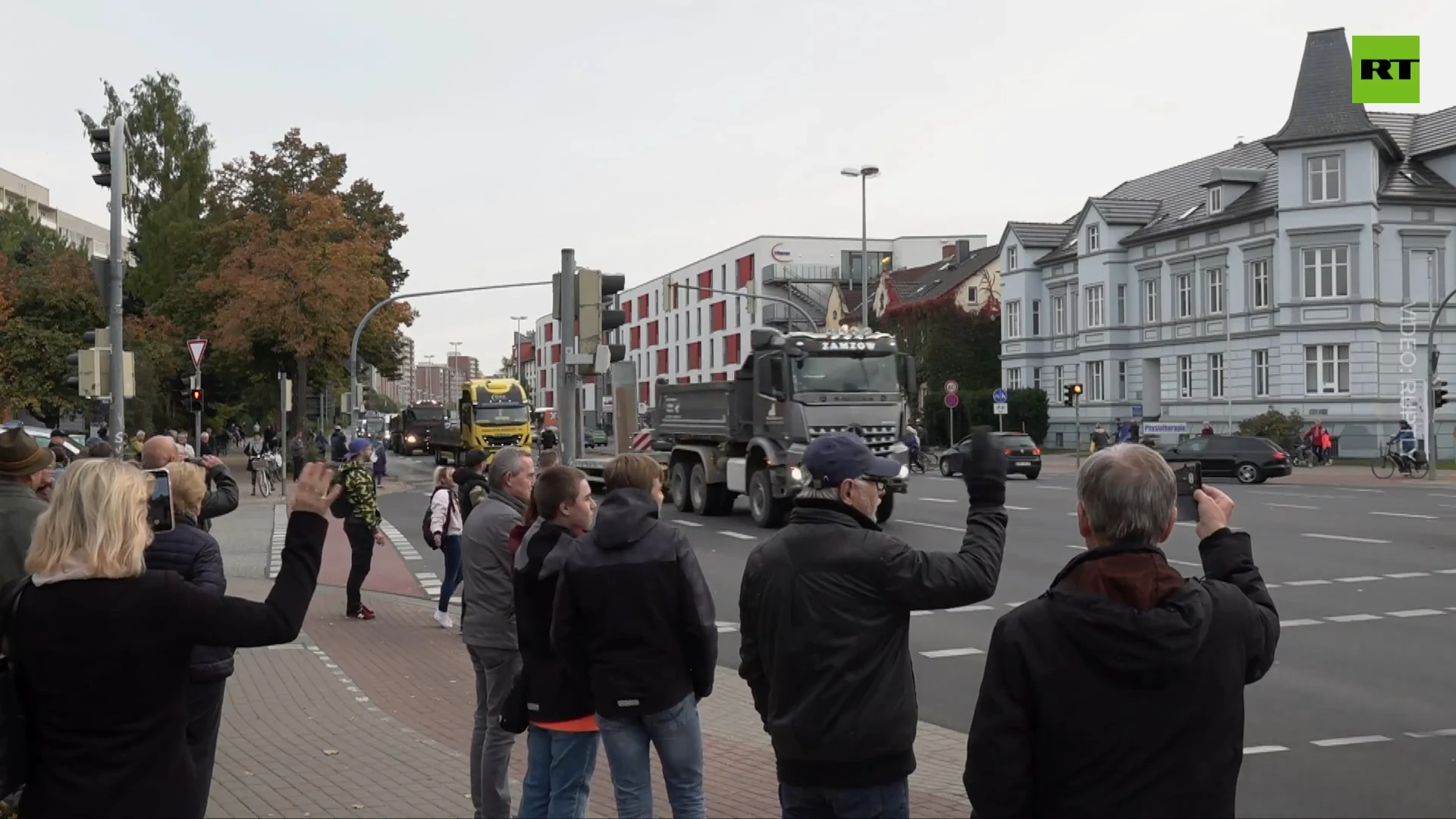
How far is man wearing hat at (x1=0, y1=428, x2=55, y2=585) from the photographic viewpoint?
560cm

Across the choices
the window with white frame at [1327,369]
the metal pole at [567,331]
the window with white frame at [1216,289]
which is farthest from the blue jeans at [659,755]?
the window with white frame at [1216,289]

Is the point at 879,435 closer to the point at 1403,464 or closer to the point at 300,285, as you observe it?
the point at 1403,464

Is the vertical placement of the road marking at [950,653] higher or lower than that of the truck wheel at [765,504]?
lower

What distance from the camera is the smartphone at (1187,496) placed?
326 centimetres

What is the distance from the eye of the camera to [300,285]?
140ft

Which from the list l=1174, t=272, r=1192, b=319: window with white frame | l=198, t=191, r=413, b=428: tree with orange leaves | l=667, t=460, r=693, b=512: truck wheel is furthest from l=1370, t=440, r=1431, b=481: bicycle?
l=198, t=191, r=413, b=428: tree with orange leaves

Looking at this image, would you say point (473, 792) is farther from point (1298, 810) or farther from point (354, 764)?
point (1298, 810)

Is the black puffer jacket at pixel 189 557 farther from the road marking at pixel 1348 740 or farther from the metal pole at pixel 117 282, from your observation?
the metal pole at pixel 117 282

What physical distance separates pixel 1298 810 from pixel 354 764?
4726 mm

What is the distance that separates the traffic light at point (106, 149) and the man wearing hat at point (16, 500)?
12.9m

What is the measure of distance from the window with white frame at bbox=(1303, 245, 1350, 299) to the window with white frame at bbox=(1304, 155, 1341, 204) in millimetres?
1716

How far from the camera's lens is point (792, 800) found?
3904 mm

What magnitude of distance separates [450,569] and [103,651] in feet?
31.0

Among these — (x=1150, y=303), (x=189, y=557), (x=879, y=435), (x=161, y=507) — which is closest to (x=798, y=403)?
(x=879, y=435)
